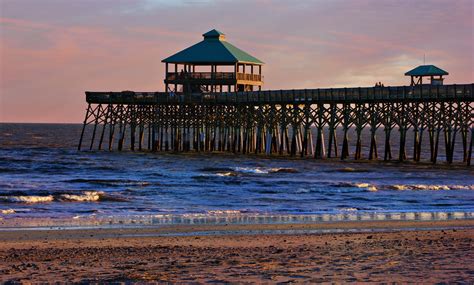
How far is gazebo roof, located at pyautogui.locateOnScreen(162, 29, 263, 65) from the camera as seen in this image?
2357 inches

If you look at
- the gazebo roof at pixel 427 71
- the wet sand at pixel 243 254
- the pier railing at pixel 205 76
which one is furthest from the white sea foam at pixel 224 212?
the pier railing at pixel 205 76

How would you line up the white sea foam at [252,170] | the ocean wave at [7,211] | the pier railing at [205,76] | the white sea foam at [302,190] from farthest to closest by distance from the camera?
1. the pier railing at [205,76]
2. the white sea foam at [252,170]
3. the white sea foam at [302,190]
4. the ocean wave at [7,211]

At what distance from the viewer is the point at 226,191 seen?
103 ft

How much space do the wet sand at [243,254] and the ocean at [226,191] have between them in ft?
7.15

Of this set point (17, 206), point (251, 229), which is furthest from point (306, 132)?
point (251, 229)

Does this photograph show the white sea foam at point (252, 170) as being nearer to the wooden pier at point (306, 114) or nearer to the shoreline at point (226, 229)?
the wooden pier at point (306, 114)

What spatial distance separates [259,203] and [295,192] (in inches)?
188

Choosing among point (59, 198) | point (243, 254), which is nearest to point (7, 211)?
point (59, 198)

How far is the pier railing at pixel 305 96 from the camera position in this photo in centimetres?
4366

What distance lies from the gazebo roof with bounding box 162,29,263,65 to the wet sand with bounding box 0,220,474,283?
40.5m

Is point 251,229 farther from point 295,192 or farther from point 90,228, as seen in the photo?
point 295,192

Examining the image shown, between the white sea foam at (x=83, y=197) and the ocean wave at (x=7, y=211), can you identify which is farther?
the white sea foam at (x=83, y=197)

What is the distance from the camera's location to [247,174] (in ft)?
135

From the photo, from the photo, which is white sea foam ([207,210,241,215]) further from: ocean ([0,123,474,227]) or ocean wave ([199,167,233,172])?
ocean wave ([199,167,233,172])
